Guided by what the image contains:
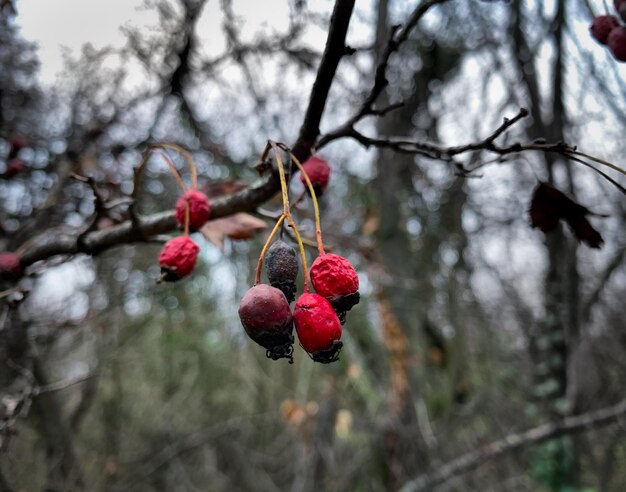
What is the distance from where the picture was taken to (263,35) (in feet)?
11.8

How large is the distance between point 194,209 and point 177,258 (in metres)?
0.17

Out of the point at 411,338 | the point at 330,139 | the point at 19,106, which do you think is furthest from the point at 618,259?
the point at 19,106

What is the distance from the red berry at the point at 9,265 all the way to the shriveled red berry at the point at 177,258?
2.44ft

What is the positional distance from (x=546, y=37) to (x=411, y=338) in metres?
2.42

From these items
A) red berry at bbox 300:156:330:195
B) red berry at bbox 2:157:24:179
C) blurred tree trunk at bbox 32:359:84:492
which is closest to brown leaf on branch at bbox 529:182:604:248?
red berry at bbox 300:156:330:195

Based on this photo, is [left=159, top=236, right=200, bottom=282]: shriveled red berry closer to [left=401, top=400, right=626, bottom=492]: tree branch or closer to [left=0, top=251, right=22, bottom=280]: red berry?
[left=0, top=251, right=22, bottom=280]: red berry

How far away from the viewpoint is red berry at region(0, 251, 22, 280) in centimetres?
177

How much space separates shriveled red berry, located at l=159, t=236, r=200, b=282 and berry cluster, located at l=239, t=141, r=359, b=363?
392 millimetres

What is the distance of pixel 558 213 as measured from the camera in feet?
4.45

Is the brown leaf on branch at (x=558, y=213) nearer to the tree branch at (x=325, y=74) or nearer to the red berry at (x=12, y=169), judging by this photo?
the tree branch at (x=325, y=74)

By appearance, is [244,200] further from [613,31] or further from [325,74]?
[613,31]

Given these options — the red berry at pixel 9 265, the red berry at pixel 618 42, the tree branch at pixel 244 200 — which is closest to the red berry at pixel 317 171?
the tree branch at pixel 244 200

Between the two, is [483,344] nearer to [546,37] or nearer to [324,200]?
[324,200]

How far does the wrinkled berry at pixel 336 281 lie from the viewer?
3.30 ft
